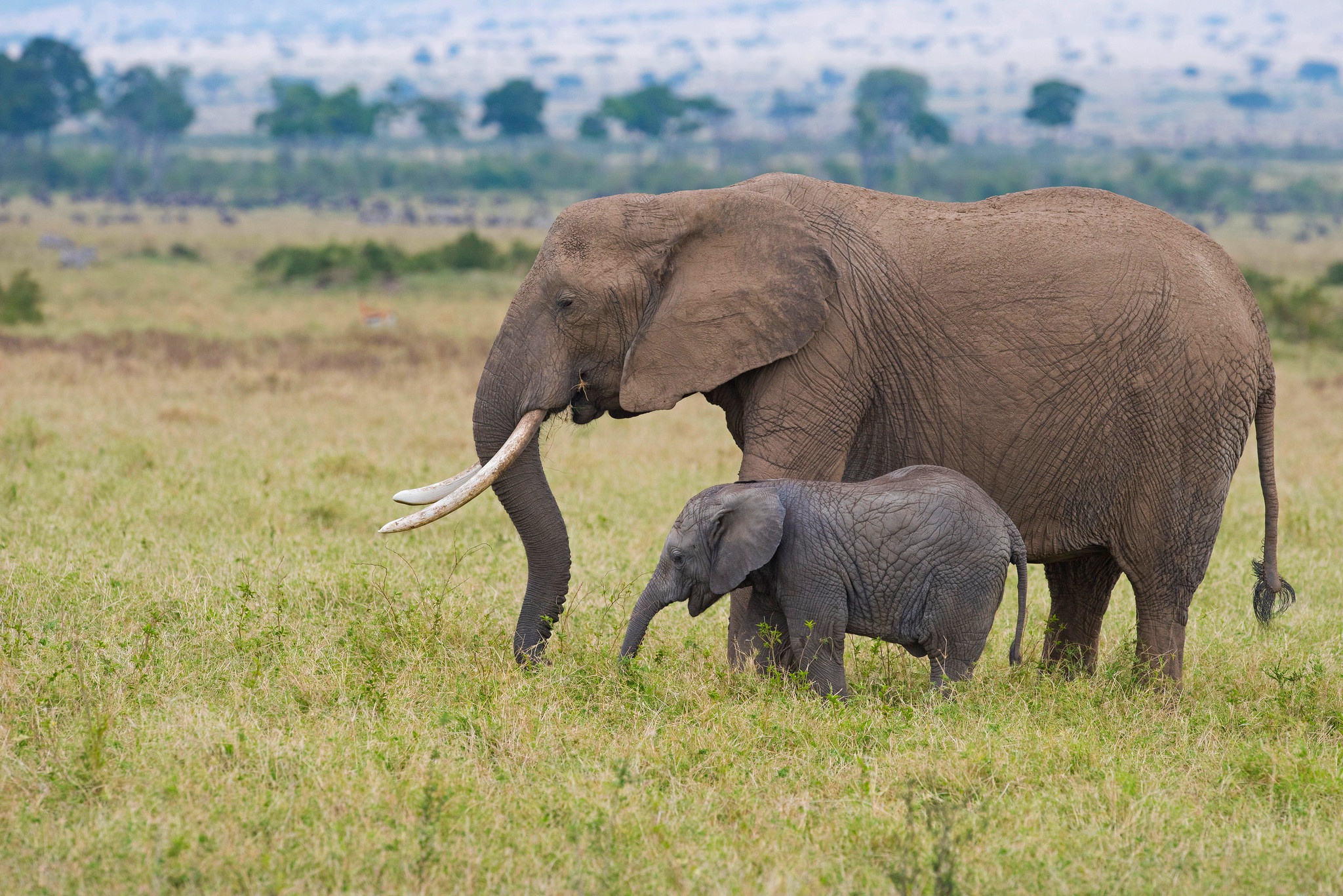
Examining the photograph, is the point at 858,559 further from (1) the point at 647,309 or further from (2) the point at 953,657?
(1) the point at 647,309

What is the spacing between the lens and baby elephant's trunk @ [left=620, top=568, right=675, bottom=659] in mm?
5492

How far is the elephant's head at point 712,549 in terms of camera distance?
5.27 m

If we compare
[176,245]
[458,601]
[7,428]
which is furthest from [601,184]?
[458,601]

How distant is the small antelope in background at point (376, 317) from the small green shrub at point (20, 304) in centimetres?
420

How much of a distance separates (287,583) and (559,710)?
6.96ft

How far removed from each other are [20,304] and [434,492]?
14.7m

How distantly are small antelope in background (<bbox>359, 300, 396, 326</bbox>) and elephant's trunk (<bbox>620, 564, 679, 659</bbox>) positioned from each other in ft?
48.3

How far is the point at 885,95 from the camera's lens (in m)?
102

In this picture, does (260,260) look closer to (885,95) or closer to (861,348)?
(861,348)

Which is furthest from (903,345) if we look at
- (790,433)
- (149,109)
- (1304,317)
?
(149,109)

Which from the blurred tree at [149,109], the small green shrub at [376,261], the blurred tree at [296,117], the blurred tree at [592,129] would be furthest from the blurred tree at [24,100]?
the small green shrub at [376,261]

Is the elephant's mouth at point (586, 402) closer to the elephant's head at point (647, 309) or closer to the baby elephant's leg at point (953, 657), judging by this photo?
the elephant's head at point (647, 309)

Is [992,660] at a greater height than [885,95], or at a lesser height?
greater

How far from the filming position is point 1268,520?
6219 mm
